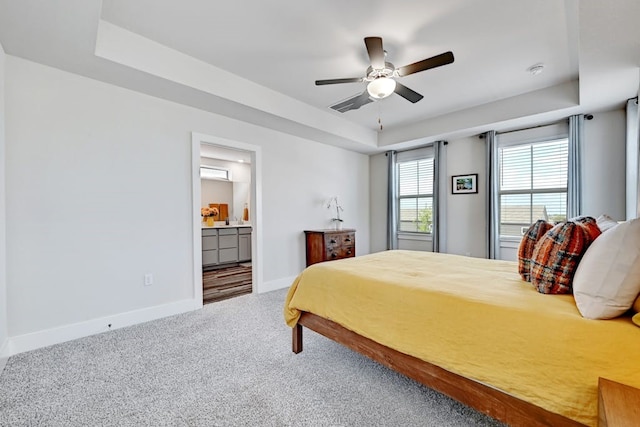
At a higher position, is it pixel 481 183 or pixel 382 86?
pixel 382 86

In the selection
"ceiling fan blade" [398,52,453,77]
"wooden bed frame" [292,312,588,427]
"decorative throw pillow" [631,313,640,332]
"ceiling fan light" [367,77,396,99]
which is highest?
"ceiling fan blade" [398,52,453,77]

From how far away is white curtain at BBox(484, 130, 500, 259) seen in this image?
4.25 metres

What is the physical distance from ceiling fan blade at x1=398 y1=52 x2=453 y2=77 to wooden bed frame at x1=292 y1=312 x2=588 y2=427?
83.1 inches

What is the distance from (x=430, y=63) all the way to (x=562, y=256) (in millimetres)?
1667

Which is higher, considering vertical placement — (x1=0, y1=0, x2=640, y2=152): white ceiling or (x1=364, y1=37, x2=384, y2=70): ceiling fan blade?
(x1=0, y1=0, x2=640, y2=152): white ceiling

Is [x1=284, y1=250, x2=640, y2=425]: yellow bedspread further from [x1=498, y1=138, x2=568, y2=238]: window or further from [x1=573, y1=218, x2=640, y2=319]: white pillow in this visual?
[x1=498, y1=138, x2=568, y2=238]: window

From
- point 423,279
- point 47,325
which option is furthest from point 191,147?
point 423,279

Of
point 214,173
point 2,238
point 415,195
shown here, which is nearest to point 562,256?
point 2,238

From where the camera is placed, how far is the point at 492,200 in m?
4.26

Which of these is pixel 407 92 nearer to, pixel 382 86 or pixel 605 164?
pixel 382 86

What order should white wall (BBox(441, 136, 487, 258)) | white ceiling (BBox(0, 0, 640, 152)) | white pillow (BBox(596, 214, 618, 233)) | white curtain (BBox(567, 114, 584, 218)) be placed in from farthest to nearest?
white wall (BBox(441, 136, 487, 258)), white curtain (BBox(567, 114, 584, 218)), white ceiling (BBox(0, 0, 640, 152)), white pillow (BBox(596, 214, 618, 233))

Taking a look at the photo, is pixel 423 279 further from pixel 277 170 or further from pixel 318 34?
pixel 277 170

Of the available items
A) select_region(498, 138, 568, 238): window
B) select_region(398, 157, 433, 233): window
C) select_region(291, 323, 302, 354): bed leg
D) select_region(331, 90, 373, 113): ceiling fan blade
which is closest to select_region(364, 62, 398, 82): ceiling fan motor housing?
select_region(331, 90, 373, 113): ceiling fan blade

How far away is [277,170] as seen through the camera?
431cm
